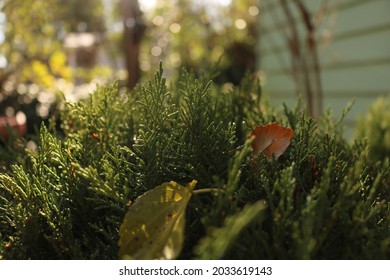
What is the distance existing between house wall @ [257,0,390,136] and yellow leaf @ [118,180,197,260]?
9.74 ft

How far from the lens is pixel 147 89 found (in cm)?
96

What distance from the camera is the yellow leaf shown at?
77 cm

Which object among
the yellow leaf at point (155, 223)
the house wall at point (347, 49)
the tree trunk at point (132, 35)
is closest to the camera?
the yellow leaf at point (155, 223)

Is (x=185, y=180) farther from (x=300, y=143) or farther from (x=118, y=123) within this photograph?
(x=118, y=123)

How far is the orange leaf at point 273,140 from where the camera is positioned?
984mm

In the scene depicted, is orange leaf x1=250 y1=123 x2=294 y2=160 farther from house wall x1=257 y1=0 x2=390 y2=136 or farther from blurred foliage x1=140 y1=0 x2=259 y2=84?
blurred foliage x1=140 y1=0 x2=259 y2=84

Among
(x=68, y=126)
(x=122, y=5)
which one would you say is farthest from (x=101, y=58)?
(x=68, y=126)

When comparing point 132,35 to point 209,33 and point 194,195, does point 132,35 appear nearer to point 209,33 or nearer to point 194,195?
point 209,33

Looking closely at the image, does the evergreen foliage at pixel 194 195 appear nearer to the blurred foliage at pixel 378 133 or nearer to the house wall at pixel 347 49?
the blurred foliage at pixel 378 133

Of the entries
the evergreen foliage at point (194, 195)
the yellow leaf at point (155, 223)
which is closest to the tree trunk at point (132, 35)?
the evergreen foliage at point (194, 195)

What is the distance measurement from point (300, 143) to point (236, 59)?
26.5 feet

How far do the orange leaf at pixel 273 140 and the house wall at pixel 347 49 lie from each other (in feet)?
8.97

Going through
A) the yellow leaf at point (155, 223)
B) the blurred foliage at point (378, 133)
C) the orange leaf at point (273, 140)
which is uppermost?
the orange leaf at point (273, 140)

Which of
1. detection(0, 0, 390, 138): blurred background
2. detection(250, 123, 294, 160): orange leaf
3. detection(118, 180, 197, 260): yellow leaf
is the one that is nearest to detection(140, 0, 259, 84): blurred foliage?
detection(0, 0, 390, 138): blurred background
